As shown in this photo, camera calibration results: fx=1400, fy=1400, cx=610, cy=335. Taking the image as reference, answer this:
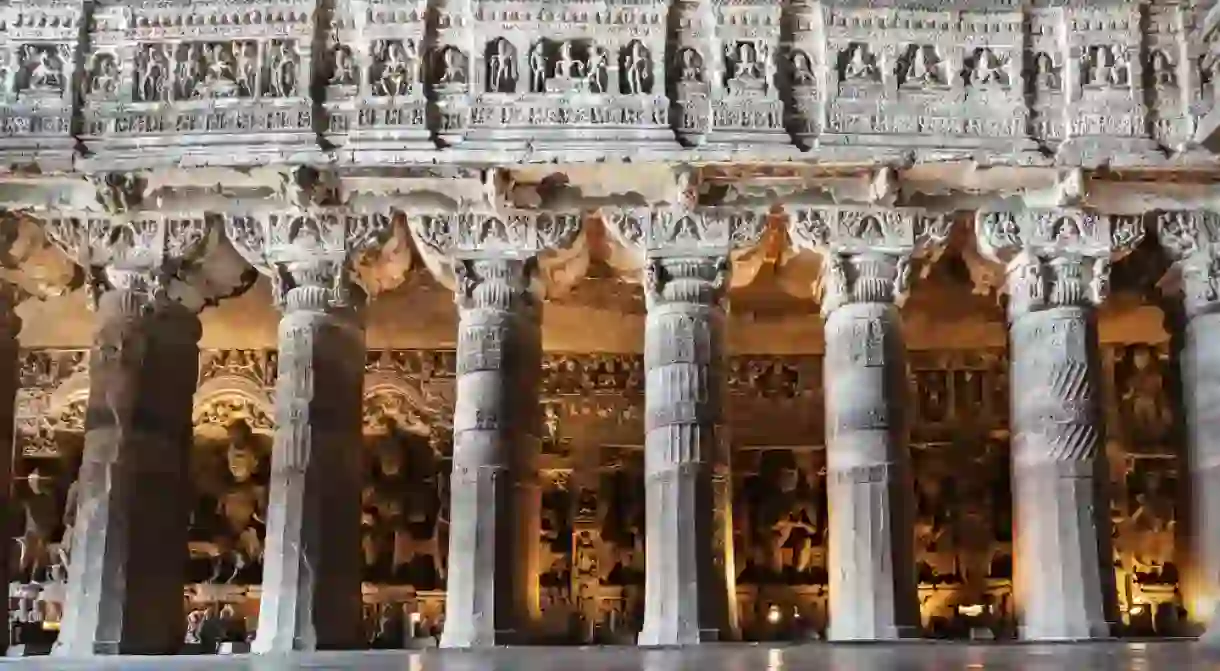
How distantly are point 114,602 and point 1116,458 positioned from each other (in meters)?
10.1

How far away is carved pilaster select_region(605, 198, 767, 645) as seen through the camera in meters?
11.1

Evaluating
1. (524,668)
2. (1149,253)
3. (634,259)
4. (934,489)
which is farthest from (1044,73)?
(524,668)

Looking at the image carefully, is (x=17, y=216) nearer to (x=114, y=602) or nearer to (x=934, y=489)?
(x=114, y=602)

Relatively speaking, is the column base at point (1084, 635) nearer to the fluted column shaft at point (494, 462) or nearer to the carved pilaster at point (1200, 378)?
the carved pilaster at point (1200, 378)

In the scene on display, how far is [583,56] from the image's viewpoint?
1212cm

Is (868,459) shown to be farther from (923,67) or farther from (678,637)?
(923,67)

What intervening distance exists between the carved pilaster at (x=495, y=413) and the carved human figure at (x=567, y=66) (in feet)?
3.93

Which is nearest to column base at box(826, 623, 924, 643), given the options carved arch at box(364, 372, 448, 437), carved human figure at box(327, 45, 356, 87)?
carved arch at box(364, 372, 448, 437)

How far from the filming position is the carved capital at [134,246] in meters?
12.1

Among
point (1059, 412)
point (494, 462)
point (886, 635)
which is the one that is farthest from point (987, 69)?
point (494, 462)

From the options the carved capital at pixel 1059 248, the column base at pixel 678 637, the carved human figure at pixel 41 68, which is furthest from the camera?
the carved human figure at pixel 41 68

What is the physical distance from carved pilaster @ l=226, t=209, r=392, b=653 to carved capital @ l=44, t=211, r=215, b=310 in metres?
0.42

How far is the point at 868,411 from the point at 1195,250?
3280mm

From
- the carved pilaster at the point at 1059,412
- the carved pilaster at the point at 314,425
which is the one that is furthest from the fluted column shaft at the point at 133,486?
the carved pilaster at the point at 1059,412
